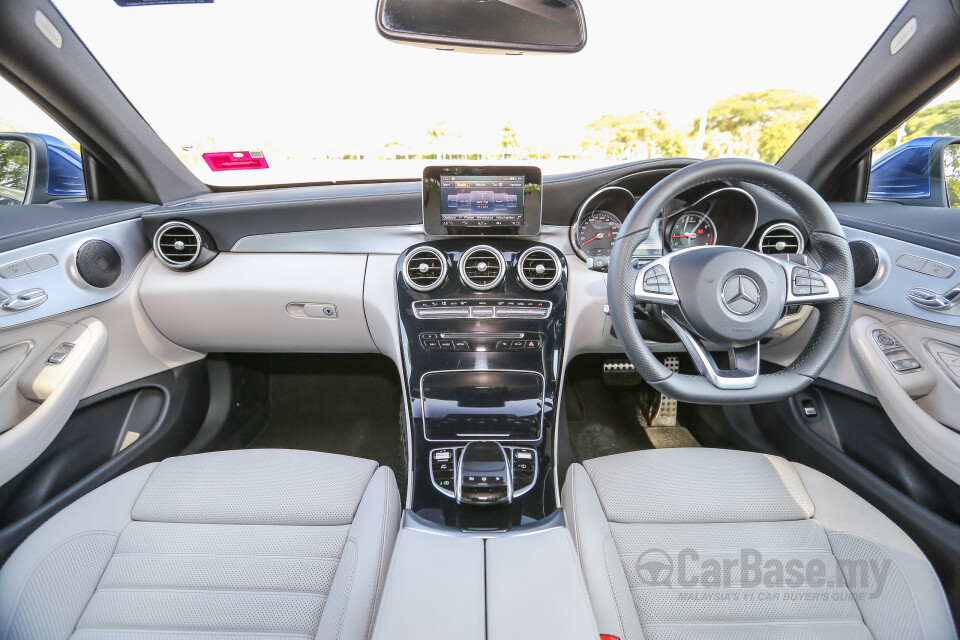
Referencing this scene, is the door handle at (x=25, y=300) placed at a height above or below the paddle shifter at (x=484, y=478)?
above

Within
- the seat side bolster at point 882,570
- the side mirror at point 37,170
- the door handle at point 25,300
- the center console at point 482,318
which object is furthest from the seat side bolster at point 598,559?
the side mirror at point 37,170

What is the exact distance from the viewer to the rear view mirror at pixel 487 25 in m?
1.62

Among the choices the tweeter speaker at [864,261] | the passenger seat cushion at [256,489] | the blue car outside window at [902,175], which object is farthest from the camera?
the blue car outside window at [902,175]

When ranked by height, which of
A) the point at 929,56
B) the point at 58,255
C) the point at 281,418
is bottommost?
the point at 281,418

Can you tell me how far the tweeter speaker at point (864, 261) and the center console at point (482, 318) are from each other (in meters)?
1.02

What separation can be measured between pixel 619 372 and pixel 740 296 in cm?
138

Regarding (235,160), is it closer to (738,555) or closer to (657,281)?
(657,281)

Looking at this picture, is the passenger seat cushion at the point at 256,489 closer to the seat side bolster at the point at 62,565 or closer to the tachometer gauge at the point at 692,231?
the seat side bolster at the point at 62,565

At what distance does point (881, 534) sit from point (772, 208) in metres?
1.08

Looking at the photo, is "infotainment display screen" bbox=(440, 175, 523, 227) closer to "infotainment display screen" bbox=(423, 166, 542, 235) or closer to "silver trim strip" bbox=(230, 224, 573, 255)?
"infotainment display screen" bbox=(423, 166, 542, 235)

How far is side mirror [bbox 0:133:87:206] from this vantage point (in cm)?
192

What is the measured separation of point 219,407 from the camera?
2.47m

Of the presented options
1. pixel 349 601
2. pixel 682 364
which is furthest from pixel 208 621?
pixel 682 364

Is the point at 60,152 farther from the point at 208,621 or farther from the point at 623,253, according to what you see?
the point at 623,253
